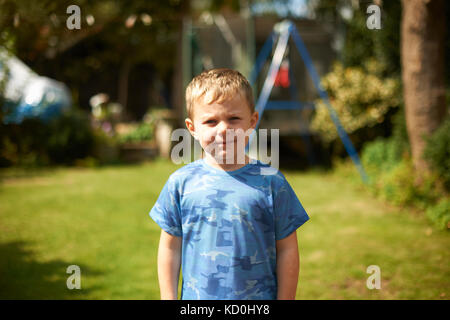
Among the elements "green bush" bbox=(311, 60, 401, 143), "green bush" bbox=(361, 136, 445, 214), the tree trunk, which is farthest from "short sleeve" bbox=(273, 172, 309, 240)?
"green bush" bbox=(311, 60, 401, 143)

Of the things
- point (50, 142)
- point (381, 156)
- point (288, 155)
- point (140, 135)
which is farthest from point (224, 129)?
point (140, 135)

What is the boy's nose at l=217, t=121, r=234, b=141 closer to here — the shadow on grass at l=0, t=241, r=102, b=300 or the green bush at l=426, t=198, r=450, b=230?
the shadow on grass at l=0, t=241, r=102, b=300

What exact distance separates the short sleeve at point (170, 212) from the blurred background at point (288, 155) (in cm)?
193

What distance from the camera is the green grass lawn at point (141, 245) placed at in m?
3.45

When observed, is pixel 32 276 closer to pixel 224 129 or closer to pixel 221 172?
pixel 221 172

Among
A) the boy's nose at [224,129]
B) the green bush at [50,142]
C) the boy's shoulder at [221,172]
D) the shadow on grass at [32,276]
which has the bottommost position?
the shadow on grass at [32,276]

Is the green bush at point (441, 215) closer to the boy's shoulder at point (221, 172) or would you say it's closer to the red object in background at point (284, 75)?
the boy's shoulder at point (221, 172)

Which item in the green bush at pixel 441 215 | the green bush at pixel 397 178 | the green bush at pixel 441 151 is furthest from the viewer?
the green bush at pixel 397 178

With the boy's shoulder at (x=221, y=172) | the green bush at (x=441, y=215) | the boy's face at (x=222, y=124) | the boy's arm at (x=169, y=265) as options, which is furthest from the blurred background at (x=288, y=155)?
the boy's face at (x=222, y=124)

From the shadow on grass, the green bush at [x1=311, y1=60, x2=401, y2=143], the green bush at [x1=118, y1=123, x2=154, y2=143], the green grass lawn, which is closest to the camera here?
the shadow on grass

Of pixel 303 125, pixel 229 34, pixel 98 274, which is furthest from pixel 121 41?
pixel 98 274

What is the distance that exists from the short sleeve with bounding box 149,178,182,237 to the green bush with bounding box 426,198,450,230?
4.15 m

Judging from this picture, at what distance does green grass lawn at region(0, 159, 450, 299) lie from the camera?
345cm

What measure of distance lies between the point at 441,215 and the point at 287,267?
4078 mm
